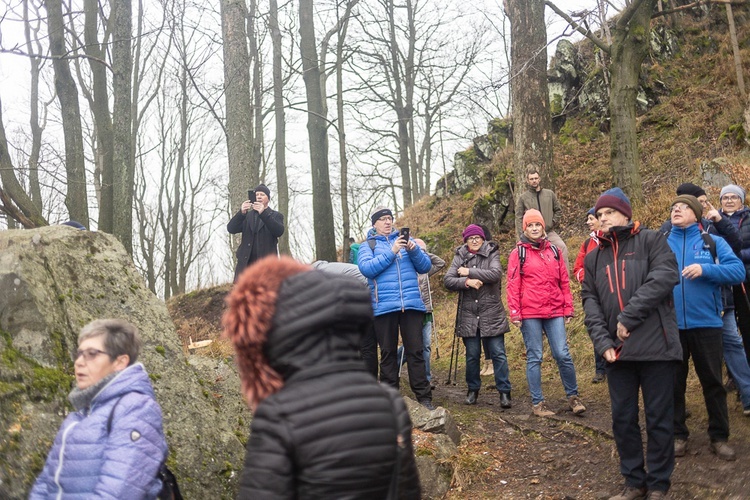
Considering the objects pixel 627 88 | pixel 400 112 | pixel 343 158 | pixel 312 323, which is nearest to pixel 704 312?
pixel 312 323

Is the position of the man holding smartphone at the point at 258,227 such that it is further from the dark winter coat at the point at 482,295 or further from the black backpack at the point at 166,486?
the black backpack at the point at 166,486

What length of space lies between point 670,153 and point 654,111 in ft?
7.91

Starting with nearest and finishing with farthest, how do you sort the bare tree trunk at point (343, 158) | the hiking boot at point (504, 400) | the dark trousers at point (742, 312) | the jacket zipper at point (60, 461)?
1. the jacket zipper at point (60, 461)
2. the dark trousers at point (742, 312)
3. the hiking boot at point (504, 400)
4. the bare tree trunk at point (343, 158)

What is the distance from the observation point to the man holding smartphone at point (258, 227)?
309 inches

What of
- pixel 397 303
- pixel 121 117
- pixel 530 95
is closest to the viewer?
pixel 397 303

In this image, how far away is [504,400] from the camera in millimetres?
7500

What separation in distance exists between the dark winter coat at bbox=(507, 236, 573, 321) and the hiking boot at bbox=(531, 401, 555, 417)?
3.15ft

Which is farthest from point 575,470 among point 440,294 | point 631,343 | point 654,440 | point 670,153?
point 670,153

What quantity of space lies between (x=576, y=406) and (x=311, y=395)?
5429 mm

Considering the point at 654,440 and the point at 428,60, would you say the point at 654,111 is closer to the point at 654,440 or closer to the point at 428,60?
the point at 428,60

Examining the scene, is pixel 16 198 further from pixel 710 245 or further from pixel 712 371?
pixel 712 371

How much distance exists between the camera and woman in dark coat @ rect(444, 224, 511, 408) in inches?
297

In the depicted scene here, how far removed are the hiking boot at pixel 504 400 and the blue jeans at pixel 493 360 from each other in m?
0.04

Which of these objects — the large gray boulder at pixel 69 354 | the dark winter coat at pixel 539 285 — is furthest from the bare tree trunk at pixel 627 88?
the large gray boulder at pixel 69 354
